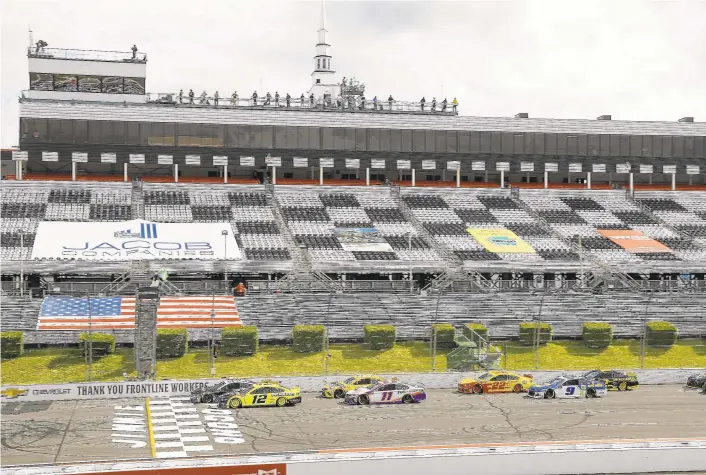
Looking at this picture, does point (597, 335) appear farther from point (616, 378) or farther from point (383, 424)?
point (383, 424)

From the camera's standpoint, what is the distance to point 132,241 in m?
71.1

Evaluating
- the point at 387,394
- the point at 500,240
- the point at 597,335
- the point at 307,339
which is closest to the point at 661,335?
the point at 597,335

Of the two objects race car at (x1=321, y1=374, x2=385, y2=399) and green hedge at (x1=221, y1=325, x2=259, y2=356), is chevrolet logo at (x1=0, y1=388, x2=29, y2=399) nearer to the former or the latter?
green hedge at (x1=221, y1=325, x2=259, y2=356)

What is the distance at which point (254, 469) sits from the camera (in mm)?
32875

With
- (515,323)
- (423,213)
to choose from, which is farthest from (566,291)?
(423,213)

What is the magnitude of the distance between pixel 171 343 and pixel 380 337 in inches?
484

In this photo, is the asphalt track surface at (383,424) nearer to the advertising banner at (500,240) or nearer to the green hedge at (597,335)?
the green hedge at (597,335)

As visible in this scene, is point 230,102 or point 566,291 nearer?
point 566,291

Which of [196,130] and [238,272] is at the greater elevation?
[196,130]

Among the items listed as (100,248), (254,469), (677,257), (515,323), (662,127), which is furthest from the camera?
(662,127)

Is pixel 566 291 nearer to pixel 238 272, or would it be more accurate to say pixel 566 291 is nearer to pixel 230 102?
pixel 238 272

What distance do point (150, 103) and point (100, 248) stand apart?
22076 mm

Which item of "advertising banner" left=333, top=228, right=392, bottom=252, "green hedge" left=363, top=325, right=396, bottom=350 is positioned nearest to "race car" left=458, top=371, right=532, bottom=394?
"green hedge" left=363, top=325, right=396, bottom=350

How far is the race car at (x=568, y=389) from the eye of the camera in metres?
50.8
